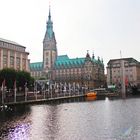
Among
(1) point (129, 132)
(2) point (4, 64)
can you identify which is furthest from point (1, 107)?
(2) point (4, 64)

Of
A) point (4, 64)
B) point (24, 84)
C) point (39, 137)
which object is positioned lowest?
point (39, 137)

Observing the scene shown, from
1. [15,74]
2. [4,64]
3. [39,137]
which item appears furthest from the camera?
[4,64]

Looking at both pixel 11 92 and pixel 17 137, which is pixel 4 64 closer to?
pixel 11 92

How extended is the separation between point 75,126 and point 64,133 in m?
7.00

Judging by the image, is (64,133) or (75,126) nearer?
(64,133)

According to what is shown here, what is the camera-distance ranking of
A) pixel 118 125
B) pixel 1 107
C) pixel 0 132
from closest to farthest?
pixel 0 132, pixel 118 125, pixel 1 107

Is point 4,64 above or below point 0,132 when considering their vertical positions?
above

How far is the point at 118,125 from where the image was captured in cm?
5306

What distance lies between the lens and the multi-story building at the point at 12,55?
167712 mm

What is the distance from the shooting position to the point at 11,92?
127562mm

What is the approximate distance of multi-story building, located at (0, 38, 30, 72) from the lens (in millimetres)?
167712

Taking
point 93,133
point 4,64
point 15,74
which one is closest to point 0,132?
point 93,133

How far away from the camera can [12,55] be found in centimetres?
17575

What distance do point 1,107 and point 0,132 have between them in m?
43.8
